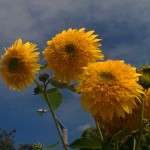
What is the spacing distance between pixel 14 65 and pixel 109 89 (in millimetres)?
493

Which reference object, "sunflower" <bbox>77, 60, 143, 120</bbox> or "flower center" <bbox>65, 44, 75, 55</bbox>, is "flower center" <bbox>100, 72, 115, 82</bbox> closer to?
"sunflower" <bbox>77, 60, 143, 120</bbox>

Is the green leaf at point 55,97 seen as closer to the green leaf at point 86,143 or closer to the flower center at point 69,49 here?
the flower center at point 69,49

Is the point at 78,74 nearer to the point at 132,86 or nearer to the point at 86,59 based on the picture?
the point at 86,59

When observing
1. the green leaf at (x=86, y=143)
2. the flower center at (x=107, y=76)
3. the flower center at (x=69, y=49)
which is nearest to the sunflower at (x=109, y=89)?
the flower center at (x=107, y=76)

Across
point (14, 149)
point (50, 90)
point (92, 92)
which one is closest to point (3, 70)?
point (50, 90)

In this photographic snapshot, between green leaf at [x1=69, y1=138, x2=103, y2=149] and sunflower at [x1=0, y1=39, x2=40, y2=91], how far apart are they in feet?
1.14

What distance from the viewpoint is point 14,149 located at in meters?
23.2

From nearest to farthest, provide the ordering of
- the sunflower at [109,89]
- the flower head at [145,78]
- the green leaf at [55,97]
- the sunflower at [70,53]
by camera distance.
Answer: the sunflower at [109,89] → the flower head at [145,78] → the sunflower at [70,53] → the green leaf at [55,97]

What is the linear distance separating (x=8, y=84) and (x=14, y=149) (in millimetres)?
21868

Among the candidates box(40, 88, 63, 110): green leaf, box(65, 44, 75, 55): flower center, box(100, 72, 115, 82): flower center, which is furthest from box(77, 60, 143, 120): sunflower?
box(40, 88, 63, 110): green leaf

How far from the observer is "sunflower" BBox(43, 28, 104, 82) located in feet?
5.73

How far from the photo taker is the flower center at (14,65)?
1.83m

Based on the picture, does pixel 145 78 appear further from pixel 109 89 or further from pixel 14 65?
pixel 14 65

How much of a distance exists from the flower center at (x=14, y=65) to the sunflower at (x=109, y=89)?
356mm
